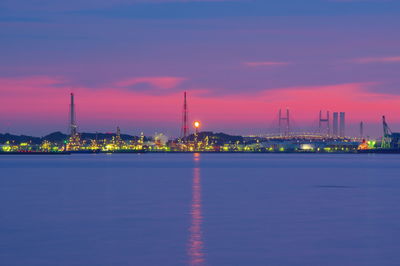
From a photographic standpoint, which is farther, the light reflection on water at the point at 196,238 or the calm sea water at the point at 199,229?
the calm sea water at the point at 199,229

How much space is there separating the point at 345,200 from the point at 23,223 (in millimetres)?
17437

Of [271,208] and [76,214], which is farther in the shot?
[271,208]

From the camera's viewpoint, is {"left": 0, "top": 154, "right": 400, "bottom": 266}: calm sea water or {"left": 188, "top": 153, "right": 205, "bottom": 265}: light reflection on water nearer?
{"left": 188, "top": 153, "right": 205, "bottom": 265}: light reflection on water

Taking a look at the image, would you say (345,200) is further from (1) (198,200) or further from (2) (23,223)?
(2) (23,223)

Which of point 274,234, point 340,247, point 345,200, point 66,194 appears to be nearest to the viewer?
point 340,247

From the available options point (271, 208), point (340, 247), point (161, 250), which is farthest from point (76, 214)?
point (340, 247)

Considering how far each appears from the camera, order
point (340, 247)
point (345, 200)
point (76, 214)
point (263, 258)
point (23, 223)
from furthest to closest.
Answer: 1. point (345, 200)
2. point (76, 214)
3. point (23, 223)
4. point (340, 247)
5. point (263, 258)

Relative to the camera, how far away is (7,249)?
19.3m

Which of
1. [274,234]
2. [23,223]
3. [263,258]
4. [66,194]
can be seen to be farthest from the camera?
[66,194]

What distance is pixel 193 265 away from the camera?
56.0 feet

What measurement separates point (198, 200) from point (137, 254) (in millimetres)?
18315

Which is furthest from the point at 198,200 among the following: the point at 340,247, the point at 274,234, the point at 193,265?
the point at 193,265

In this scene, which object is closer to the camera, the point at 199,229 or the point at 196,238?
the point at 196,238

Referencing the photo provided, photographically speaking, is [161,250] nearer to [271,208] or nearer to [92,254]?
[92,254]
